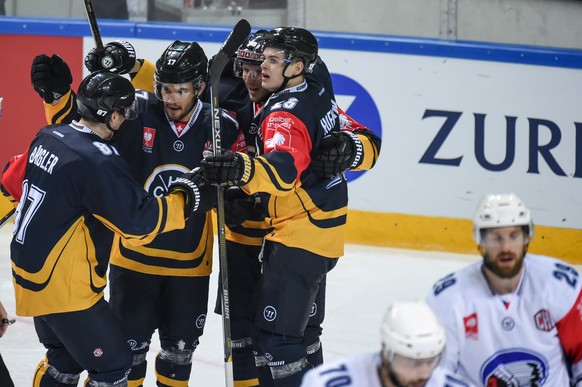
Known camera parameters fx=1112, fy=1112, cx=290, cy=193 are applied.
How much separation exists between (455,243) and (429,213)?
0.22 metres

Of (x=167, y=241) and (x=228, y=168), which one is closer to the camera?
(x=228, y=168)

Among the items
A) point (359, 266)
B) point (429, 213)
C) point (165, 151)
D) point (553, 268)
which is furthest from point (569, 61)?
point (553, 268)

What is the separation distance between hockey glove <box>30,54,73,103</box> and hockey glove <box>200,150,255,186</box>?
2.75 feet

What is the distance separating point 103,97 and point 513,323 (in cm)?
142

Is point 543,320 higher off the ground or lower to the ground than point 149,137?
lower

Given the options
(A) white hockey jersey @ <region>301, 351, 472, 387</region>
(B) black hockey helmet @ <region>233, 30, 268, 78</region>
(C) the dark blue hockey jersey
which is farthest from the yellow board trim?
(A) white hockey jersey @ <region>301, 351, 472, 387</region>

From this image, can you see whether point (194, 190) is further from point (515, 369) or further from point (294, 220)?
point (515, 369)

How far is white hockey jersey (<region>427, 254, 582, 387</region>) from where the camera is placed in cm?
284

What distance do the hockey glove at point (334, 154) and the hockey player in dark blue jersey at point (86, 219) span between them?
41cm

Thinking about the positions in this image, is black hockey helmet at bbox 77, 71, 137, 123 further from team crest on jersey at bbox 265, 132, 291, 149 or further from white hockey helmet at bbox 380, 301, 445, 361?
white hockey helmet at bbox 380, 301, 445, 361

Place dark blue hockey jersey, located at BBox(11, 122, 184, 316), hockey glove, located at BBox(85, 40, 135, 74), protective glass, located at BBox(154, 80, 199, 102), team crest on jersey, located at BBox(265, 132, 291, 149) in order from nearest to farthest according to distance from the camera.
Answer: dark blue hockey jersey, located at BBox(11, 122, 184, 316)
team crest on jersey, located at BBox(265, 132, 291, 149)
protective glass, located at BBox(154, 80, 199, 102)
hockey glove, located at BBox(85, 40, 135, 74)

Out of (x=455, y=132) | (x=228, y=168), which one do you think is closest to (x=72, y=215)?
(x=228, y=168)

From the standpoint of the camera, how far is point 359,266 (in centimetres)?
602

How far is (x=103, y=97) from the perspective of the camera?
11.2 ft
